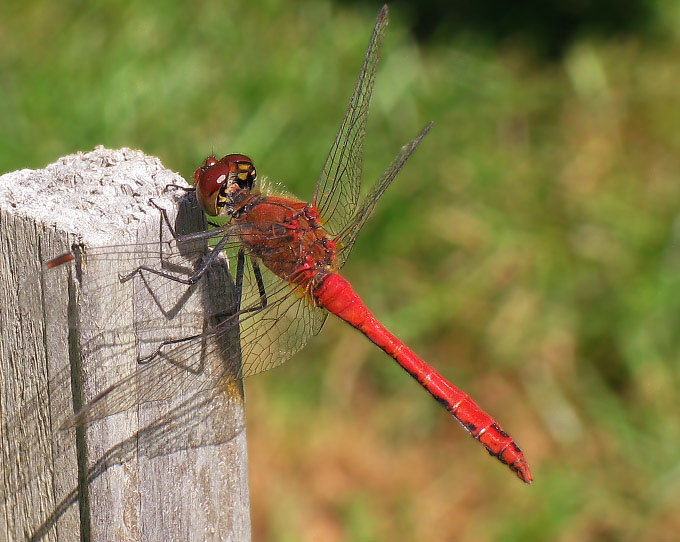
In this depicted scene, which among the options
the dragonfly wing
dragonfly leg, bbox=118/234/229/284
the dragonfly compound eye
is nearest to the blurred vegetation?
the dragonfly compound eye

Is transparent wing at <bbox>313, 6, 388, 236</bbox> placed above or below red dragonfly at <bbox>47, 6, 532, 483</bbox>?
above

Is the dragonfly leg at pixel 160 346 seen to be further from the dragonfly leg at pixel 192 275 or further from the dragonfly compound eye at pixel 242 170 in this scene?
the dragonfly compound eye at pixel 242 170

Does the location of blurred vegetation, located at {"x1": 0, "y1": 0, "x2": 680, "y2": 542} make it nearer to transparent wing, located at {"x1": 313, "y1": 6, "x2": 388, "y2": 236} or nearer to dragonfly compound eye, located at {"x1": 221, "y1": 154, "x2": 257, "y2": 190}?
transparent wing, located at {"x1": 313, "y1": 6, "x2": 388, "y2": 236}

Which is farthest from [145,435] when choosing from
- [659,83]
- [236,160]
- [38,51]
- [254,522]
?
[659,83]

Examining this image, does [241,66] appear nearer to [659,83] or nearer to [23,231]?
[659,83]

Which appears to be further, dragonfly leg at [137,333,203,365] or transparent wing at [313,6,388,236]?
transparent wing at [313,6,388,236]

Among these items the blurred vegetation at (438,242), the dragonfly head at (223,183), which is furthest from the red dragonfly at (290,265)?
the blurred vegetation at (438,242)
